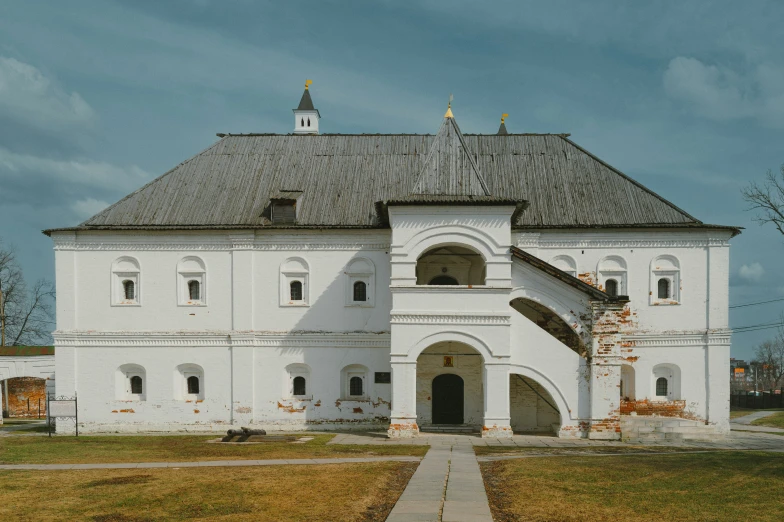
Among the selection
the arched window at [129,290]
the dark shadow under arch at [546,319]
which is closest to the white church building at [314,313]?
the arched window at [129,290]

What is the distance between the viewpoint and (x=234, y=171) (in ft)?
96.2

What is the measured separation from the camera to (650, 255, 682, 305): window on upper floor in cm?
2675

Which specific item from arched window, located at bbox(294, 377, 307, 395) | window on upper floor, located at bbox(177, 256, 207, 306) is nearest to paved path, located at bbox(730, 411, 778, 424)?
arched window, located at bbox(294, 377, 307, 395)

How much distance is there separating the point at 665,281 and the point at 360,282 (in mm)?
12151

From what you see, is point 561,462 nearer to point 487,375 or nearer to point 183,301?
point 487,375

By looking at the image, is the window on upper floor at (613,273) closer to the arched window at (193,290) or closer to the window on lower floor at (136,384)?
the arched window at (193,290)

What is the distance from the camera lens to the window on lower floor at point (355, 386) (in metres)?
26.9

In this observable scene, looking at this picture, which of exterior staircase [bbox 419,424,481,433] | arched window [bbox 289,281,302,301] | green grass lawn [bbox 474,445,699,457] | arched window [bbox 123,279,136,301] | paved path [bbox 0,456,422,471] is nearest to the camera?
paved path [bbox 0,456,422,471]

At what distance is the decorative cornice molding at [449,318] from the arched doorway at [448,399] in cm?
405

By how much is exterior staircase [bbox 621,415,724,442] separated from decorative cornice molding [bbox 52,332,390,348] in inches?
368

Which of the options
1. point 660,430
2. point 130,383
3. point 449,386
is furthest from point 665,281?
point 130,383

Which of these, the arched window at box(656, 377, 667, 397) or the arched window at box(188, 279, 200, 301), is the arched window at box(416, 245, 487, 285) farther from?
the arched window at box(188, 279, 200, 301)

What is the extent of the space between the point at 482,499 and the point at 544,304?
485 inches

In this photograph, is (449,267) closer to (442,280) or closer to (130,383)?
(442,280)
